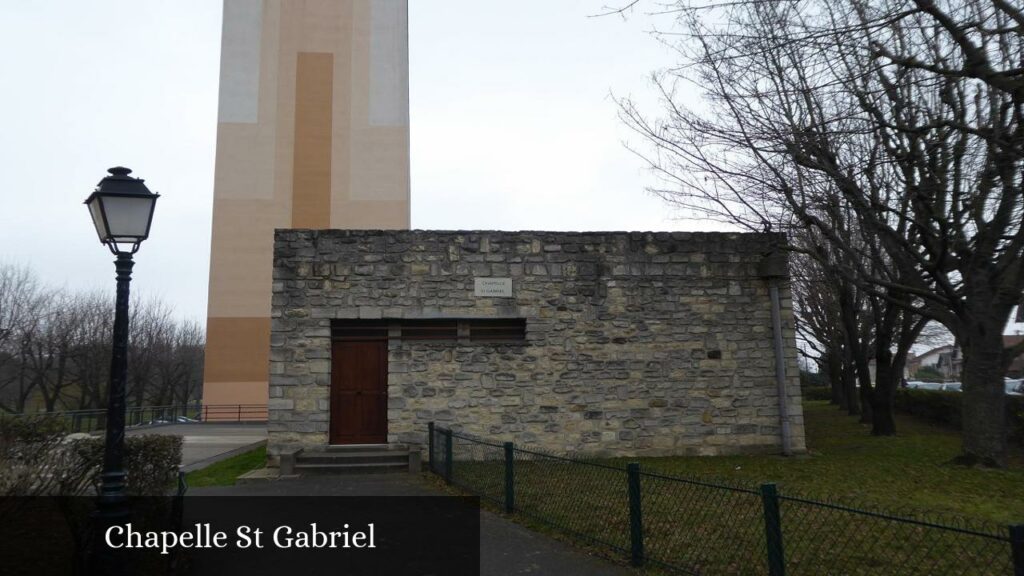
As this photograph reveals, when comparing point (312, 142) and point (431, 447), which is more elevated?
point (312, 142)

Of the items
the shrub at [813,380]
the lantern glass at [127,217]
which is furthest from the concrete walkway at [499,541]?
the shrub at [813,380]

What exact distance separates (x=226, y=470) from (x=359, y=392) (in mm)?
2757

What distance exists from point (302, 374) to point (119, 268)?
6134 millimetres

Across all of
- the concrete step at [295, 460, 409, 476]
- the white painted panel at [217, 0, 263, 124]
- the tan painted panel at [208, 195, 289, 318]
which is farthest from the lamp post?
the white painted panel at [217, 0, 263, 124]

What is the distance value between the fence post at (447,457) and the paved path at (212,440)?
3865 millimetres

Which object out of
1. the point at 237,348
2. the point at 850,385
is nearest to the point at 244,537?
the point at 850,385

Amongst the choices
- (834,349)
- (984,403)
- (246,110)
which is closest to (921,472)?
(984,403)

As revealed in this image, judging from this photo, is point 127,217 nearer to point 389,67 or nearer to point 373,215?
point 373,215

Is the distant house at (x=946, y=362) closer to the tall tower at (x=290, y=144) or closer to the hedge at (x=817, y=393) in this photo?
the hedge at (x=817, y=393)

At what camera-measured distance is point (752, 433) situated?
11836 mm

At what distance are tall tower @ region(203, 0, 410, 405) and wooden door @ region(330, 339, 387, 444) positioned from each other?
53.3 feet

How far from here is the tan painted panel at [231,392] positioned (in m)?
26.2

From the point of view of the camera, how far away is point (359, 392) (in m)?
11.5

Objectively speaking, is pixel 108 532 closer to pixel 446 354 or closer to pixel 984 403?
pixel 446 354
